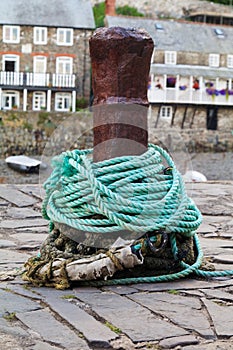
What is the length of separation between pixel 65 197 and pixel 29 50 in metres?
37.2

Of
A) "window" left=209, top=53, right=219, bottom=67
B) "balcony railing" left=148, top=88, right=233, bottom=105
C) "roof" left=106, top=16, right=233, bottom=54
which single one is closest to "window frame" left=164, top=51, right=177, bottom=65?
"roof" left=106, top=16, right=233, bottom=54

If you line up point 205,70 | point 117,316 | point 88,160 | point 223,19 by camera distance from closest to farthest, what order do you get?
point 117,316
point 88,160
point 205,70
point 223,19

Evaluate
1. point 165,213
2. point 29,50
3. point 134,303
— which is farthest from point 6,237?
point 29,50

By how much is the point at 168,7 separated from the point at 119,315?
2382 inches

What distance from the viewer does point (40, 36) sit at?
132 feet

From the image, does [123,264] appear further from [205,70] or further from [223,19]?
[223,19]

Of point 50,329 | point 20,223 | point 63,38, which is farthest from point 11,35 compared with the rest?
point 50,329

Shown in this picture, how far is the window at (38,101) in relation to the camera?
130 ft

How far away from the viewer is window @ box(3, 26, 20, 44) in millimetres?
40219

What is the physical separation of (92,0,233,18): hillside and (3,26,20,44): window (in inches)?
864

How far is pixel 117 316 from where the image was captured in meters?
3.28

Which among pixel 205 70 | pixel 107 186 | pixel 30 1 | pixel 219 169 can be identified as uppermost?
pixel 107 186

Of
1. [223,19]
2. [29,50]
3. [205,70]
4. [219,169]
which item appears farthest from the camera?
[223,19]

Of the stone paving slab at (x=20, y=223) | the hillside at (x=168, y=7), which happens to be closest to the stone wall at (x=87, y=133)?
the hillside at (x=168, y=7)
